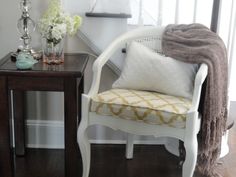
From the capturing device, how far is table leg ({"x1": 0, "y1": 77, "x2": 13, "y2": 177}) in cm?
197

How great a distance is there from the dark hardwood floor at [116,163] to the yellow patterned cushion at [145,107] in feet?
1.71

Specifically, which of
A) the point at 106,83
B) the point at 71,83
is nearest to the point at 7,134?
the point at 71,83

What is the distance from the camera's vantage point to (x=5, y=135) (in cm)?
203

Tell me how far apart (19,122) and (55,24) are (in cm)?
75

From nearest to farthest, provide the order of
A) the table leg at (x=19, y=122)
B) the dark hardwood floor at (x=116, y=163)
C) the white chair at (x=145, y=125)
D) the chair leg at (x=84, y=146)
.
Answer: the white chair at (x=145, y=125), the chair leg at (x=84, y=146), the dark hardwood floor at (x=116, y=163), the table leg at (x=19, y=122)

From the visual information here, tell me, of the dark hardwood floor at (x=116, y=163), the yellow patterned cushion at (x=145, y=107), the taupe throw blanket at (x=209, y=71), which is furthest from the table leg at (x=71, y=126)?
the taupe throw blanket at (x=209, y=71)

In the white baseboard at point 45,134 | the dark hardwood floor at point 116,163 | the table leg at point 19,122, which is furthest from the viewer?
the white baseboard at point 45,134

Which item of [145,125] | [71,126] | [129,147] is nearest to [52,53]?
[71,126]

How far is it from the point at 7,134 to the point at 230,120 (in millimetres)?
1494

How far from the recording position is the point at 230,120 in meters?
2.65

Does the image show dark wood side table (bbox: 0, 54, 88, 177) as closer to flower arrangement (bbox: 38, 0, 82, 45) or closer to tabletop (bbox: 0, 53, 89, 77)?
tabletop (bbox: 0, 53, 89, 77)

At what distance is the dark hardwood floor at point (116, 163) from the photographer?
232 cm

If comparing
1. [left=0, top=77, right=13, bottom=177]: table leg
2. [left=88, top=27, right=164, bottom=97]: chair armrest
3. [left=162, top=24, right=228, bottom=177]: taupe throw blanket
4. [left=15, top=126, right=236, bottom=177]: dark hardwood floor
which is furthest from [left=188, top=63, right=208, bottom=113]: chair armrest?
[left=0, top=77, right=13, bottom=177]: table leg

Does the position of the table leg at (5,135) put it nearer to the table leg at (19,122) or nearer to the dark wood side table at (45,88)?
the dark wood side table at (45,88)
